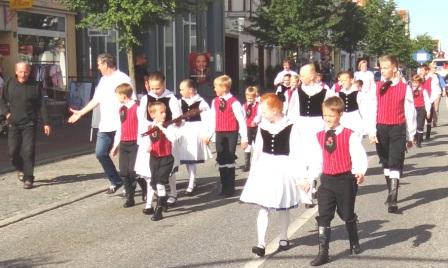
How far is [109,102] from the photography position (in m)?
9.70

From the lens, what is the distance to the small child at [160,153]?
8273 millimetres

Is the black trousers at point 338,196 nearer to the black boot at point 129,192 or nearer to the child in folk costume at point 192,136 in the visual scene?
the black boot at point 129,192

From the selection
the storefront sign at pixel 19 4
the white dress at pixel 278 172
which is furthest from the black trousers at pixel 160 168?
the storefront sign at pixel 19 4

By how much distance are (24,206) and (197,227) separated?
282 centimetres

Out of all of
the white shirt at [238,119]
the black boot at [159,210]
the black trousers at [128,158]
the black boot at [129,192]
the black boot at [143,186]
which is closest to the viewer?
the black boot at [159,210]

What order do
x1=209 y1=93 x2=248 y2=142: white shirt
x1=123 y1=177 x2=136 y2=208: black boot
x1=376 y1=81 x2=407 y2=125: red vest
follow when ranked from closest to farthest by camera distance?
x1=376 y1=81 x2=407 y2=125: red vest, x1=123 y1=177 x2=136 y2=208: black boot, x1=209 y1=93 x2=248 y2=142: white shirt

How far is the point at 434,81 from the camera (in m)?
17.9

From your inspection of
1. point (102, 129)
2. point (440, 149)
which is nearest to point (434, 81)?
point (440, 149)

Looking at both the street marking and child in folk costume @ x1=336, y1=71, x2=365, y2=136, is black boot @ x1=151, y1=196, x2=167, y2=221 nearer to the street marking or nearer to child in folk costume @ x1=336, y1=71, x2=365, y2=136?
the street marking

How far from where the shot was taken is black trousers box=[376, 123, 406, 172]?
338 inches

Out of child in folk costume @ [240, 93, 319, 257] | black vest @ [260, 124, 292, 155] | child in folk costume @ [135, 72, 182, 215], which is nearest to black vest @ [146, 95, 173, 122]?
child in folk costume @ [135, 72, 182, 215]

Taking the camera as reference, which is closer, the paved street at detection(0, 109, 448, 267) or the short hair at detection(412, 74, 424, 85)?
the paved street at detection(0, 109, 448, 267)

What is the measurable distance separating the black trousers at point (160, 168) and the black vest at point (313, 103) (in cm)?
A: 196

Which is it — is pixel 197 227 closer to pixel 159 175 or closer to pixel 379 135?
pixel 159 175
